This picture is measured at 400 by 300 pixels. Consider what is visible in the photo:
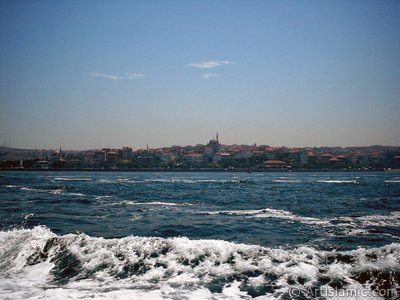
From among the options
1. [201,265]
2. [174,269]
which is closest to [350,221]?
[201,265]

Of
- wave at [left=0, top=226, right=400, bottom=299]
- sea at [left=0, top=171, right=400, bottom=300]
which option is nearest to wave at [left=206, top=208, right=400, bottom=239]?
sea at [left=0, top=171, right=400, bottom=300]

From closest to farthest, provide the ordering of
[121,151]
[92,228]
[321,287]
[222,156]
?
[321,287] < [92,228] < [222,156] < [121,151]

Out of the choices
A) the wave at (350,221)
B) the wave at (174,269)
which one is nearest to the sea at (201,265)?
the wave at (174,269)

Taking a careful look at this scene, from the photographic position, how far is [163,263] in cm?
754

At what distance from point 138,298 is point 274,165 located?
15678 cm

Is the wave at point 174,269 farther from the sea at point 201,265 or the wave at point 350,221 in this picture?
the wave at point 350,221

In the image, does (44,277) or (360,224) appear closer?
(44,277)

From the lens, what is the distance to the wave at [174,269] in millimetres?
6027

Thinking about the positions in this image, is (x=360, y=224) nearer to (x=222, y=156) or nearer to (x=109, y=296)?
(x=109, y=296)

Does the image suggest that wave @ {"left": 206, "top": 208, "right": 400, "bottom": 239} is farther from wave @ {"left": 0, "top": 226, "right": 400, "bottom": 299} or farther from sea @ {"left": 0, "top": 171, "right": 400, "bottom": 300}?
wave @ {"left": 0, "top": 226, "right": 400, "bottom": 299}

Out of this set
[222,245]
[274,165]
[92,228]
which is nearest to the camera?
[222,245]

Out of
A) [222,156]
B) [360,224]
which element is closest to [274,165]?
[222,156]

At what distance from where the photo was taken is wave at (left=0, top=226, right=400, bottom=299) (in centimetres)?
603

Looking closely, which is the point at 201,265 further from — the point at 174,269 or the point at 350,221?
the point at 350,221
